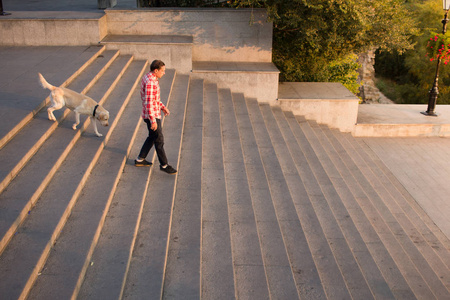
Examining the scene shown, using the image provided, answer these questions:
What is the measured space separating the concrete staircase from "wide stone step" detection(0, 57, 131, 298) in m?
0.02

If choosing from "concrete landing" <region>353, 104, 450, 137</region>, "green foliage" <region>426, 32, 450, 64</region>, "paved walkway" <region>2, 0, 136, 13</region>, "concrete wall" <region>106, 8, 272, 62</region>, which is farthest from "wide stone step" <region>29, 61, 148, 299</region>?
"green foliage" <region>426, 32, 450, 64</region>

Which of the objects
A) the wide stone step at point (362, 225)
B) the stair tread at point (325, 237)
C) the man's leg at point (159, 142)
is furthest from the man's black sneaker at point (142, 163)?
the wide stone step at point (362, 225)

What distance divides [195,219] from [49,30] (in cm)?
808

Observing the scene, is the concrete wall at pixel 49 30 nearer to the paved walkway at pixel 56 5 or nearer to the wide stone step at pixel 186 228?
the paved walkway at pixel 56 5

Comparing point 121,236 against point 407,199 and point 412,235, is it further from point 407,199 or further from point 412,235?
point 407,199

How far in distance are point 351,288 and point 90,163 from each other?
158 inches

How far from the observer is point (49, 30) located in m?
A: 11.3

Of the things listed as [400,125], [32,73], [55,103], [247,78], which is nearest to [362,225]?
[55,103]

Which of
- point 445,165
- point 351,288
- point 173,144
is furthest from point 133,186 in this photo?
point 445,165

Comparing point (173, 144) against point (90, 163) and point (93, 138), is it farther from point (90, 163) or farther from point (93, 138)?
point (90, 163)

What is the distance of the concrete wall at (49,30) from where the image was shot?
1107 centimetres

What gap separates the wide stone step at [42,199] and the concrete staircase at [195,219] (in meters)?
0.02

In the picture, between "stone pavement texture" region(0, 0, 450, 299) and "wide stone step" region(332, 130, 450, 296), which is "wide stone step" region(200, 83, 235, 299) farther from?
"wide stone step" region(332, 130, 450, 296)

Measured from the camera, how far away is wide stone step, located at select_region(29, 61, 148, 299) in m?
4.16
